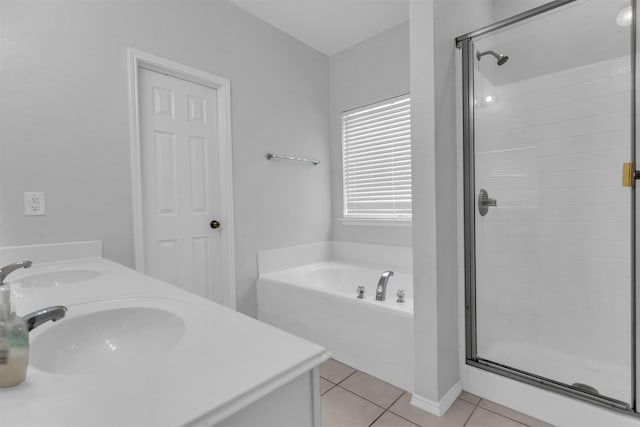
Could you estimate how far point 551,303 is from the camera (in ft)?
6.45

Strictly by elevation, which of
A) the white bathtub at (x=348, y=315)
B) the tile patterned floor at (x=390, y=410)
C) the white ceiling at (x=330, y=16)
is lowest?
the tile patterned floor at (x=390, y=410)

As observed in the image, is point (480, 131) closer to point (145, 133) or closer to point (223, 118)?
point (223, 118)

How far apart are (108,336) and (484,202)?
181 cm

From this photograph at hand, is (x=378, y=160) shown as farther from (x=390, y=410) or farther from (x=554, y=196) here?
(x=390, y=410)

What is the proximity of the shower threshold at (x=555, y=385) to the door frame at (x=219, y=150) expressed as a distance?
1716 mm

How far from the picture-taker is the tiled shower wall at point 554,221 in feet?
5.75

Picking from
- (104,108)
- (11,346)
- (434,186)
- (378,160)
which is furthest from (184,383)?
(378,160)

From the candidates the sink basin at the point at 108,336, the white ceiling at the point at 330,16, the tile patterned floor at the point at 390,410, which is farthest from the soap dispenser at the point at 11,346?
the white ceiling at the point at 330,16

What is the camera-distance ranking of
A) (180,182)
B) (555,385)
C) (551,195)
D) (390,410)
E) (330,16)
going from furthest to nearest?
1. (330,16)
2. (180,182)
3. (551,195)
4. (390,410)
5. (555,385)

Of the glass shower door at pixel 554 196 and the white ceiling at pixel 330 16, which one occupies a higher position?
the white ceiling at pixel 330 16

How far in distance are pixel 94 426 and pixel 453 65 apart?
195 cm

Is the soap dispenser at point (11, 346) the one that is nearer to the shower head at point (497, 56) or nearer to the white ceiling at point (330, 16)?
the shower head at point (497, 56)

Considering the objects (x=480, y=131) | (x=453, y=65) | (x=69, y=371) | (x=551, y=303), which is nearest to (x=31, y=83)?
(x=69, y=371)

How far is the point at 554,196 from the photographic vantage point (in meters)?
1.96
